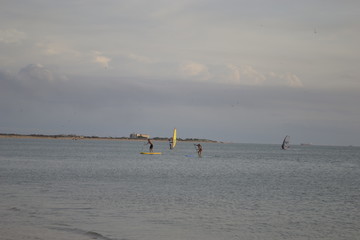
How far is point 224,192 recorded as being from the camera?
3062 cm

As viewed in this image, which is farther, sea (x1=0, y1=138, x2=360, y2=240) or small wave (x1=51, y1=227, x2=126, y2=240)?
sea (x1=0, y1=138, x2=360, y2=240)

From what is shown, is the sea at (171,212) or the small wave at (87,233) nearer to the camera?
the small wave at (87,233)

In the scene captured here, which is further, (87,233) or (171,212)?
(171,212)

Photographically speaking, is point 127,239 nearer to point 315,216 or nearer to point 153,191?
point 315,216

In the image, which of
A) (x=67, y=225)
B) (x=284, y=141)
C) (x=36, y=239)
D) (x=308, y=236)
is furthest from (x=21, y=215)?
(x=284, y=141)

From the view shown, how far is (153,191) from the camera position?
29.9 m

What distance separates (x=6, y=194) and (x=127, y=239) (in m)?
12.4

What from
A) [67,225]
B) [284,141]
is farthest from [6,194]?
[284,141]

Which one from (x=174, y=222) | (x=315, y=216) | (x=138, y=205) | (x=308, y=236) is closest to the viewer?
(x=308, y=236)

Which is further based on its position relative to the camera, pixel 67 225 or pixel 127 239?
pixel 67 225

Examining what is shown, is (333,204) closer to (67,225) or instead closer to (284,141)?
(67,225)

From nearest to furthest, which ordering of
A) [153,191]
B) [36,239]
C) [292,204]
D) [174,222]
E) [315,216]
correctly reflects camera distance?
[36,239] < [174,222] < [315,216] < [292,204] < [153,191]

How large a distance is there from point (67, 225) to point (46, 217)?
195 centimetres

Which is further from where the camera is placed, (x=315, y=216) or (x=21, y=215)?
(x=315, y=216)
